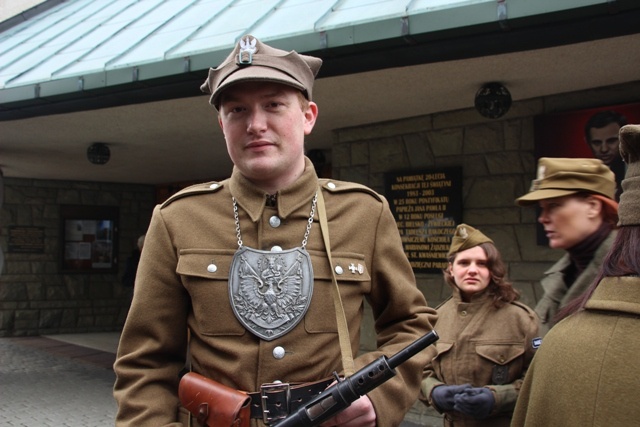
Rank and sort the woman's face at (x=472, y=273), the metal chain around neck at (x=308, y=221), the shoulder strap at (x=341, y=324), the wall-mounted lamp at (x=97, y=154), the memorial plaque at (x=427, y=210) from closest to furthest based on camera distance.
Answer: the shoulder strap at (x=341, y=324) < the metal chain around neck at (x=308, y=221) < the woman's face at (x=472, y=273) < the memorial plaque at (x=427, y=210) < the wall-mounted lamp at (x=97, y=154)

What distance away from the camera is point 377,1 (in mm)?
4258

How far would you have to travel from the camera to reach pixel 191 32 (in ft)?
17.3

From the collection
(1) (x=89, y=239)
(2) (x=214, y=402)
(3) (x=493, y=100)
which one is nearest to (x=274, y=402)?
(2) (x=214, y=402)

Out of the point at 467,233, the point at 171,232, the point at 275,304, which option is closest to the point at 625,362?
the point at 275,304

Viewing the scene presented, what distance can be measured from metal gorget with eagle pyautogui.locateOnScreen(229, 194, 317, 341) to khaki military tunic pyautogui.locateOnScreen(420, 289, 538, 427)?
5.03 feet

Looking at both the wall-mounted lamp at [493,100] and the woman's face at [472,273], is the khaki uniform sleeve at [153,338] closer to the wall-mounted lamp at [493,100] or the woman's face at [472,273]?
the woman's face at [472,273]

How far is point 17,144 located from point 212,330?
7.37m

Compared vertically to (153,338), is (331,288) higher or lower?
higher

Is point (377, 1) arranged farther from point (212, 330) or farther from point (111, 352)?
point (111, 352)

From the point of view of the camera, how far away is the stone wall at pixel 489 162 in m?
5.15

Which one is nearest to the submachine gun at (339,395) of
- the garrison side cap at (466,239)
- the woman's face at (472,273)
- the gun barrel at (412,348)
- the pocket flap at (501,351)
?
the gun barrel at (412,348)

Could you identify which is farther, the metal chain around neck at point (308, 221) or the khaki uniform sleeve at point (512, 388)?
the khaki uniform sleeve at point (512, 388)

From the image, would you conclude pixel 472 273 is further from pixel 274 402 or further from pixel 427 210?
pixel 427 210

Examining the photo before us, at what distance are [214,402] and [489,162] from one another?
14.0ft
